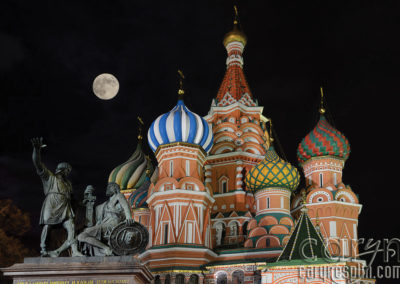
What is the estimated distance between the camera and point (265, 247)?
85.0 feet

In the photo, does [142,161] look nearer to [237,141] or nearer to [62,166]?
[237,141]

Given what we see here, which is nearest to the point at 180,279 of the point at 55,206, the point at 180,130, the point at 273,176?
the point at 273,176

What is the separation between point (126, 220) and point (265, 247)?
17.1 m

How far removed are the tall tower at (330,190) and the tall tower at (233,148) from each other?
307 cm

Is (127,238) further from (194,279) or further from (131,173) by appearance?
(131,173)

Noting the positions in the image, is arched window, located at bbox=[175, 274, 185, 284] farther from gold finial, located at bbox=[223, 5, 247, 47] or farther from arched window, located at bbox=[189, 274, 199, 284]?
gold finial, located at bbox=[223, 5, 247, 47]

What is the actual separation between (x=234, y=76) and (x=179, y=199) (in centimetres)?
1153

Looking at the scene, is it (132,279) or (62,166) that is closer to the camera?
(132,279)

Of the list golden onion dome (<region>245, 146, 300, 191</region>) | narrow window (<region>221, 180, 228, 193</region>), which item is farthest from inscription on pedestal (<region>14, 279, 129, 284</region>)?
narrow window (<region>221, 180, 228, 193</region>)

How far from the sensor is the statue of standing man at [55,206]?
9836mm

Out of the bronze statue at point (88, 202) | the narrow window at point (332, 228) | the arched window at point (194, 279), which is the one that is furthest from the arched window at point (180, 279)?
the bronze statue at point (88, 202)

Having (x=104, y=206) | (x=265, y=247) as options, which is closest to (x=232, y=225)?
(x=265, y=247)

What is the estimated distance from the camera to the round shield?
9.59m

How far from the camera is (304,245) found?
21.1 m
